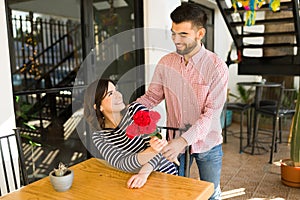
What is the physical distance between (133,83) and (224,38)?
10.5 ft

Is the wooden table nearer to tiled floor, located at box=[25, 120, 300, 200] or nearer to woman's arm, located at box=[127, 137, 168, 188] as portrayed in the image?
woman's arm, located at box=[127, 137, 168, 188]

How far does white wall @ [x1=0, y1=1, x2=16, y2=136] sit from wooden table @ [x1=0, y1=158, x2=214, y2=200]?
0.82 metres

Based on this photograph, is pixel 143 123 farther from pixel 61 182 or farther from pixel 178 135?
pixel 178 135

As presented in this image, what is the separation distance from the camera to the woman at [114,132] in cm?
134

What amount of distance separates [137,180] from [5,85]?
1.24 meters

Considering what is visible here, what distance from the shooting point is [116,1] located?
384 cm

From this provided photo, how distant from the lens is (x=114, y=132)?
1.40 m

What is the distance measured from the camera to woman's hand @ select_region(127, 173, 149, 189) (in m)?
1.23

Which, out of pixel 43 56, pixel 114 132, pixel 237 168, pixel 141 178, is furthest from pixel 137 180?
pixel 43 56

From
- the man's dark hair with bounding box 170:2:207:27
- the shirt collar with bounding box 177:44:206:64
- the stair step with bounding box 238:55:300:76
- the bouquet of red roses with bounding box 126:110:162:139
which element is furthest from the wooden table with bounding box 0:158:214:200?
the stair step with bounding box 238:55:300:76

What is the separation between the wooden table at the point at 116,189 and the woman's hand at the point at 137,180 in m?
0.02

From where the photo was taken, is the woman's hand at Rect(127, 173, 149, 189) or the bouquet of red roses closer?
the bouquet of red roses

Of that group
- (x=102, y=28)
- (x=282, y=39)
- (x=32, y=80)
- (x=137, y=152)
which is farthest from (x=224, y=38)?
(x=137, y=152)

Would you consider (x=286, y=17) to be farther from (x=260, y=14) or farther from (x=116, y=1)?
(x=116, y=1)
